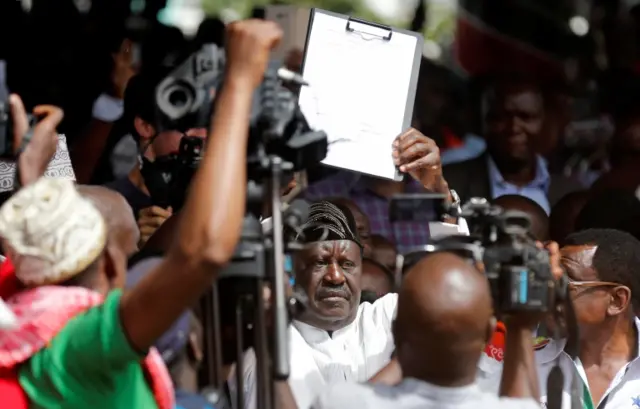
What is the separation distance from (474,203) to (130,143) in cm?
251

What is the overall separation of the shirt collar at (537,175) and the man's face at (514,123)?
0.10m

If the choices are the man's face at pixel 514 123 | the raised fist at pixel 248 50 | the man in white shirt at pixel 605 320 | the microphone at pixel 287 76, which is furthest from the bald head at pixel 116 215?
the man's face at pixel 514 123

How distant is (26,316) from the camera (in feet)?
10.4

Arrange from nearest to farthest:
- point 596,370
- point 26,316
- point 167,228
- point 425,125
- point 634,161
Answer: point 26,316 < point 167,228 < point 596,370 < point 634,161 < point 425,125

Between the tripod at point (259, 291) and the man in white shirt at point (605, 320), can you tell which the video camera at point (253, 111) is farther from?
the man in white shirt at point (605, 320)

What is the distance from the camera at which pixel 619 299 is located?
5375mm

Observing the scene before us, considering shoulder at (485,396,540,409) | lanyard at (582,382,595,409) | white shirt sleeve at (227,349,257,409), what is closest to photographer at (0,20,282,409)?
shoulder at (485,396,540,409)

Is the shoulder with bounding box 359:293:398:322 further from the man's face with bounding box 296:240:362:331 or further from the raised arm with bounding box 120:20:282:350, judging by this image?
the raised arm with bounding box 120:20:282:350

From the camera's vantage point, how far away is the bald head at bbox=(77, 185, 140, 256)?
3.62m

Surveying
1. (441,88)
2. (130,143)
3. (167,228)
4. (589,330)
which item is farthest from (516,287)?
(441,88)

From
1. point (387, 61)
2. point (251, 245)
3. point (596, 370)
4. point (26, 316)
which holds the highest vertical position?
point (387, 61)

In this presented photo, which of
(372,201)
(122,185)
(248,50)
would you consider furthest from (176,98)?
(372,201)

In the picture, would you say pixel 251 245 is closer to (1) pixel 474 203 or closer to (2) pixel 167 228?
(1) pixel 474 203

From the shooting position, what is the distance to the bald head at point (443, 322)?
3.49 metres
